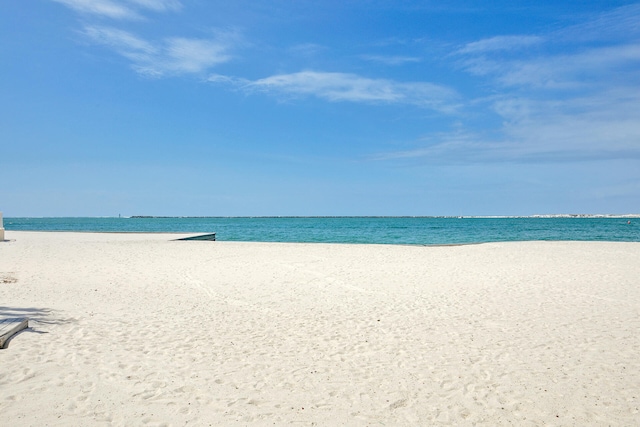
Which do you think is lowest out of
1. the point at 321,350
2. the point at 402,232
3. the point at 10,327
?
the point at 321,350

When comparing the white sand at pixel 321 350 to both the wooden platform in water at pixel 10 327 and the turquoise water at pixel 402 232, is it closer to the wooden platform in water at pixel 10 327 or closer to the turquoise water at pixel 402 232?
the wooden platform in water at pixel 10 327

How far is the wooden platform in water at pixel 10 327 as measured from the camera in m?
5.99

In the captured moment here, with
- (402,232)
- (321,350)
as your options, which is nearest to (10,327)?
(321,350)

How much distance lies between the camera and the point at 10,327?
644cm

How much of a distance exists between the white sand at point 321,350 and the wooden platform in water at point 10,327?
147 mm

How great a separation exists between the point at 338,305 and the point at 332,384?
459 centimetres

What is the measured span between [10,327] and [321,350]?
185 inches

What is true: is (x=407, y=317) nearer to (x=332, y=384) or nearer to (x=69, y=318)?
(x=332, y=384)

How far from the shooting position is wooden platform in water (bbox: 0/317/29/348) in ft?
19.7

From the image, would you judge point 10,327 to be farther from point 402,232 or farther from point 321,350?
point 402,232

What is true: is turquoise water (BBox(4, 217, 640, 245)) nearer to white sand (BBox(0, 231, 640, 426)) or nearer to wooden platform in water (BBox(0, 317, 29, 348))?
white sand (BBox(0, 231, 640, 426))

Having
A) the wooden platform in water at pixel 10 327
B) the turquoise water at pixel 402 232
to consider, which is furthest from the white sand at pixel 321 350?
the turquoise water at pixel 402 232

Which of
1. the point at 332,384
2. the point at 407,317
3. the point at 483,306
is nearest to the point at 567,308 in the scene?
the point at 483,306

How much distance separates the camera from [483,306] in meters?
9.55
